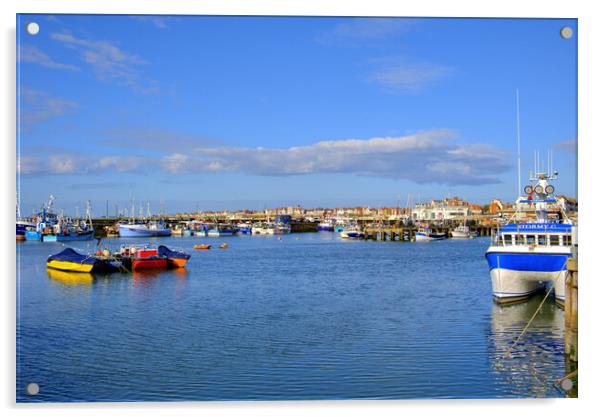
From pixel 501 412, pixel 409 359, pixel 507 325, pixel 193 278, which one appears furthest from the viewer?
pixel 193 278

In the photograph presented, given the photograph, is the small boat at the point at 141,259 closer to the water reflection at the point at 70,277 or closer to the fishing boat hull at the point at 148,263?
the fishing boat hull at the point at 148,263

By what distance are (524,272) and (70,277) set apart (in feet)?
40.9

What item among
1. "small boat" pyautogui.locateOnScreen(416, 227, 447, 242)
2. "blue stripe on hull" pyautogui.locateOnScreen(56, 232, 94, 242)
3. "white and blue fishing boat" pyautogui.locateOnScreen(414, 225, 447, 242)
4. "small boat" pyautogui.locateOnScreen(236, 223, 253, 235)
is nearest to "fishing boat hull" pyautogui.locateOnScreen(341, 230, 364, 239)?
"white and blue fishing boat" pyautogui.locateOnScreen(414, 225, 447, 242)

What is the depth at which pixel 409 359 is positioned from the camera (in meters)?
7.85

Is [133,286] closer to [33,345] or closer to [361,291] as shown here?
[361,291]

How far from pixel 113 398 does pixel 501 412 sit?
365 cm

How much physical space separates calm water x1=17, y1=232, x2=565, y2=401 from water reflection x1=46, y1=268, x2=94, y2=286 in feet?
1.54

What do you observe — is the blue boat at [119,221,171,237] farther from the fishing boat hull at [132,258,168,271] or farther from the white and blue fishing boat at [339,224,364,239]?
the fishing boat hull at [132,258,168,271]

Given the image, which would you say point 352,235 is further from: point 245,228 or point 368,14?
point 368,14

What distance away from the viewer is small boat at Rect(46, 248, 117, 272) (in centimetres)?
1922

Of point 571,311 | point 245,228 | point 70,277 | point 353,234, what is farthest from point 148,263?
point 245,228

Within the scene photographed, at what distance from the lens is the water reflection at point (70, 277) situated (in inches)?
674

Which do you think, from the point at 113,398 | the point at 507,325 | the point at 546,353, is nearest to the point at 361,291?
the point at 507,325

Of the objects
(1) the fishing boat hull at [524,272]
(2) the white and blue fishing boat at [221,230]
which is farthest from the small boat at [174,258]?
(2) the white and blue fishing boat at [221,230]
